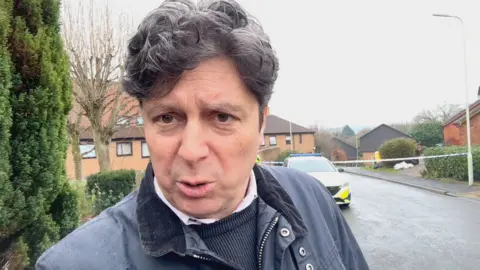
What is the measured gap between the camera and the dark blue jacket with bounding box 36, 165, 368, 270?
115 centimetres

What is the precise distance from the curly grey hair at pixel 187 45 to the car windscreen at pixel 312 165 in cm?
1009

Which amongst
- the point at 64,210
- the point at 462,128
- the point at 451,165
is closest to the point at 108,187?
the point at 64,210

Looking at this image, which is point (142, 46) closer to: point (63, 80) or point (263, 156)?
point (63, 80)

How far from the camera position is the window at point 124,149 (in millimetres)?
33500

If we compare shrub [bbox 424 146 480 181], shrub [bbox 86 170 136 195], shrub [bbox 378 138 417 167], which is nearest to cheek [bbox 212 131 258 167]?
shrub [bbox 86 170 136 195]

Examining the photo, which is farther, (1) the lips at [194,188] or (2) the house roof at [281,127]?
(2) the house roof at [281,127]

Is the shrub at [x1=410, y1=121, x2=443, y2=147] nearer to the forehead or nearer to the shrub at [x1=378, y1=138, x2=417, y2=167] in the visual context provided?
the shrub at [x1=378, y1=138, x2=417, y2=167]

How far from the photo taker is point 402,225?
8617mm

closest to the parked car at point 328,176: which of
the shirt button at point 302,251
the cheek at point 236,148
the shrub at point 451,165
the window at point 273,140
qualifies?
the shrub at point 451,165

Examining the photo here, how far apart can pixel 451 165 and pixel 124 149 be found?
26487 millimetres

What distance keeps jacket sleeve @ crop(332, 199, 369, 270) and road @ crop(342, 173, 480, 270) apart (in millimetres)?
4613

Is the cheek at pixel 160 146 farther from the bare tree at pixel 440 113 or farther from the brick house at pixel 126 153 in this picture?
the bare tree at pixel 440 113

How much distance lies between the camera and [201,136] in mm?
1183

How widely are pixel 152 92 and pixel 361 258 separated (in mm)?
1295
